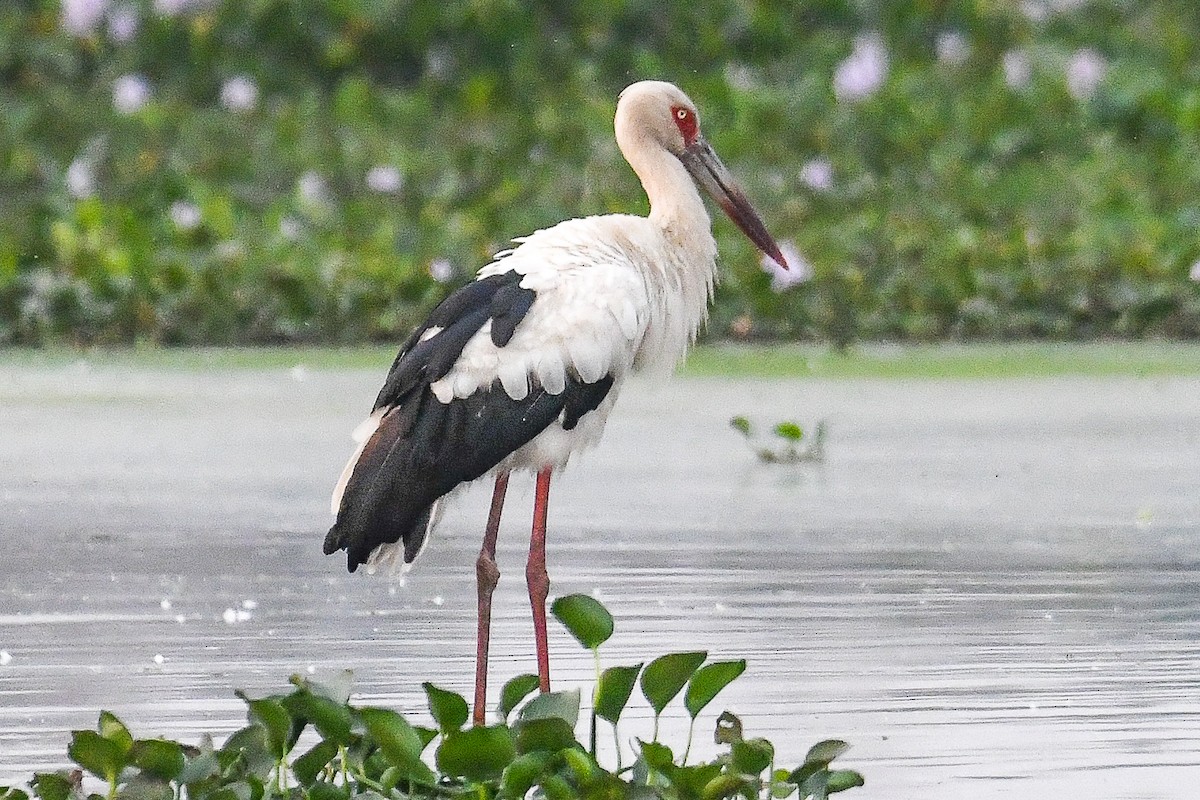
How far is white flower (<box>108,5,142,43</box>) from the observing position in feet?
58.7

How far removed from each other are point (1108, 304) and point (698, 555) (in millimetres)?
6742

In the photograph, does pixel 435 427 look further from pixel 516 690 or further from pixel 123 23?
pixel 123 23

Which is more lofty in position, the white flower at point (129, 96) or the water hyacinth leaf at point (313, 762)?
the white flower at point (129, 96)

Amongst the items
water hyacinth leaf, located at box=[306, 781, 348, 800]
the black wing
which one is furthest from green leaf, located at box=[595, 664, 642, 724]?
the black wing

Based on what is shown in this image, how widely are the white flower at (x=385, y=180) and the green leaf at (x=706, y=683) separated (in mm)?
11070

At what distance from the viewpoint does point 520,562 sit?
27.3ft

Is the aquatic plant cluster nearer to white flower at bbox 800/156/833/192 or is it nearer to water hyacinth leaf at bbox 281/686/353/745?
water hyacinth leaf at bbox 281/686/353/745

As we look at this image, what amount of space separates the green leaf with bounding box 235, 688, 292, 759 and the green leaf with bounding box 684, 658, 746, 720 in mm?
681

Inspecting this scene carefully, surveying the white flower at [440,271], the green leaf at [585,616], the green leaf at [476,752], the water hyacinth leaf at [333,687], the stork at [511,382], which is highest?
the white flower at [440,271]

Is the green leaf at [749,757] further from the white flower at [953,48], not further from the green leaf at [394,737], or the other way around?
the white flower at [953,48]

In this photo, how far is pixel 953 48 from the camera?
18094 mm

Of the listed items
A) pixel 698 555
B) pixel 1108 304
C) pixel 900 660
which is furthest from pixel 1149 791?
pixel 1108 304

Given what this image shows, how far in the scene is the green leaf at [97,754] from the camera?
4.45 m

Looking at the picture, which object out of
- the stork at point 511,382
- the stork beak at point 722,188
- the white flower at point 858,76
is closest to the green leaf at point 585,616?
the stork at point 511,382
